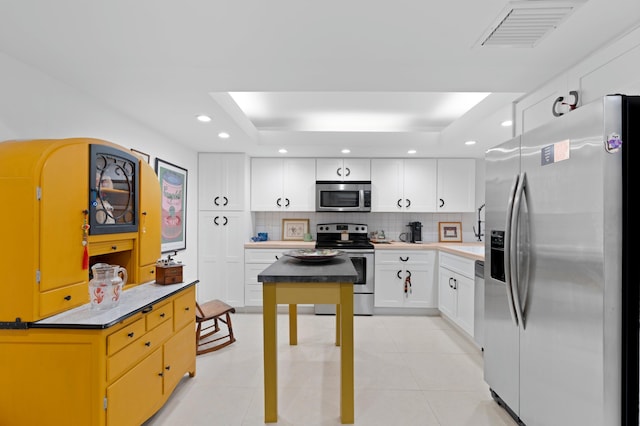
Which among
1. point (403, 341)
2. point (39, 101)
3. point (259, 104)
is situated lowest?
point (403, 341)

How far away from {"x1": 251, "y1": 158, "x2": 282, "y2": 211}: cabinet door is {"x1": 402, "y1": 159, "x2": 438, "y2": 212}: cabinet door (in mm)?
1852

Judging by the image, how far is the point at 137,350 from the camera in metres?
1.68

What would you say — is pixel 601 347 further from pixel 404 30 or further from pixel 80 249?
pixel 80 249

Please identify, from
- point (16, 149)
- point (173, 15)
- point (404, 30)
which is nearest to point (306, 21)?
point (404, 30)

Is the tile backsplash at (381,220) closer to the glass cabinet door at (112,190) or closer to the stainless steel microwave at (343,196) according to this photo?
the stainless steel microwave at (343,196)

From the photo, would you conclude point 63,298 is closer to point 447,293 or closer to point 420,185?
point 447,293

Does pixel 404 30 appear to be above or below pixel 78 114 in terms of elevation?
above

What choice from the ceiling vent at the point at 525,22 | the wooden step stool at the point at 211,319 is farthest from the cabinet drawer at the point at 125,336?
the ceiling vent at the point at 525,22

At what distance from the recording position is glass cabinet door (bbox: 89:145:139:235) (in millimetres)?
1742

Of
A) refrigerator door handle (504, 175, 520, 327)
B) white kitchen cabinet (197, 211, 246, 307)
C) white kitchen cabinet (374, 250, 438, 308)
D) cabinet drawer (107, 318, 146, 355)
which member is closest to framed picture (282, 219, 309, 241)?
white kitchen cabinet (197, 211, 246, 307)

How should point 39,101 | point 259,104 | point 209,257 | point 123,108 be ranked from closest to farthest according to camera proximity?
point 39,101 < point 123,108 < point 259,104 < point 209,257

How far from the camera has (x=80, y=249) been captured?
1645mm

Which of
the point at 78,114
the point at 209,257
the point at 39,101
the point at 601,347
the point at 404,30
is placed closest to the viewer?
the point at 601,347

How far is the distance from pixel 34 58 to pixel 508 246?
9.73ft
